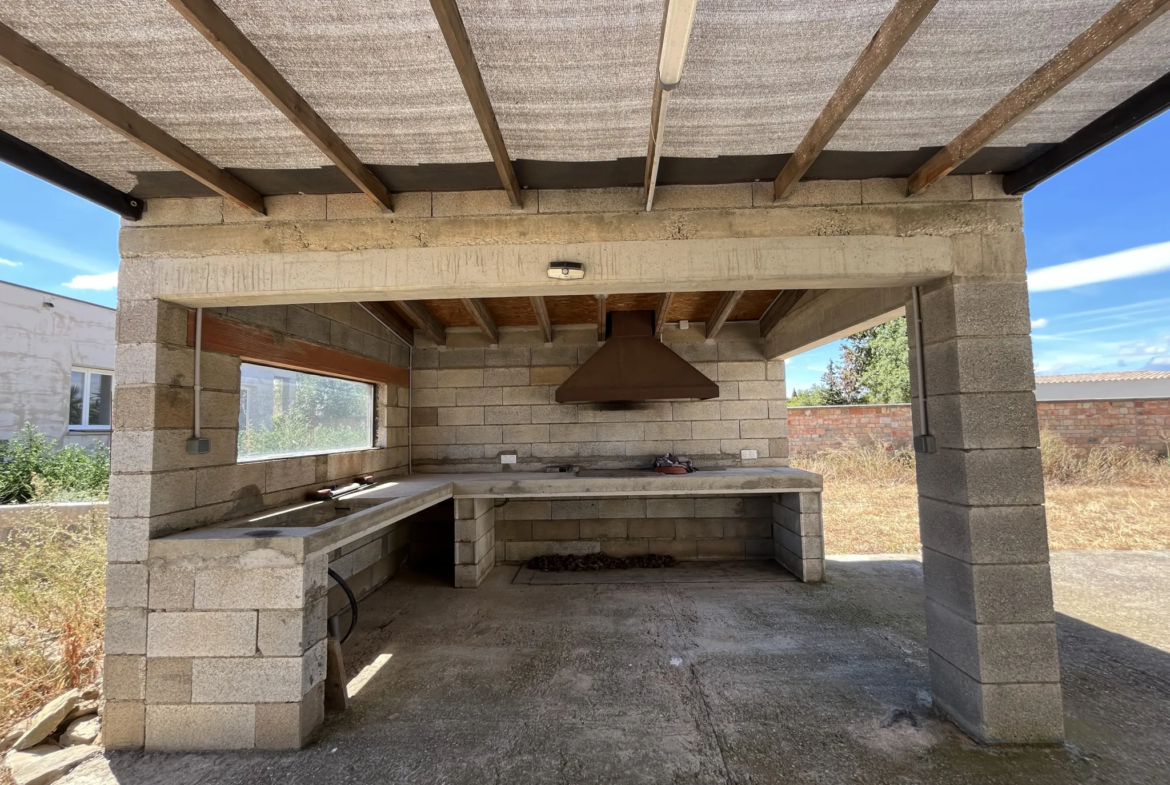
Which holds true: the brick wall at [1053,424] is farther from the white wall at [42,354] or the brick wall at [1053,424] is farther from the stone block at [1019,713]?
the white wall at [42,354]

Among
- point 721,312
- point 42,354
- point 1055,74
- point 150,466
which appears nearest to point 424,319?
point 150,466

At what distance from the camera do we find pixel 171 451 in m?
2.59

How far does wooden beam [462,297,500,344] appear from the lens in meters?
4.66

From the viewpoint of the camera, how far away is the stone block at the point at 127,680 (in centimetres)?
246

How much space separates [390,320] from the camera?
5.13 meters

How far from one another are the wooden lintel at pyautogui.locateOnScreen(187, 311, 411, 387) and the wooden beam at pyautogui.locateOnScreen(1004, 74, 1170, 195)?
184 inches

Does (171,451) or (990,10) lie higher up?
(990,10)

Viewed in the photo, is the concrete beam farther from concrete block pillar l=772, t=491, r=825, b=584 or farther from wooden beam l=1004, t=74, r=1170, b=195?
concrete block pillar l=772, t=491, r=825, b=584

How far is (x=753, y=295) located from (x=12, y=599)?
640 centimetres

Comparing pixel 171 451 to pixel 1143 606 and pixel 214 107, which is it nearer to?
pixel 214 107

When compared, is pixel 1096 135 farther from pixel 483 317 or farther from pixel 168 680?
pixel 168 680

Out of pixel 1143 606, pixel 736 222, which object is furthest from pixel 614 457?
pixel 1143 606

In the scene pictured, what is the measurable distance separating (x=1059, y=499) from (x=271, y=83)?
1087 cm

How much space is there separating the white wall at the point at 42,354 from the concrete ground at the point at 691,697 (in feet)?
25.3
